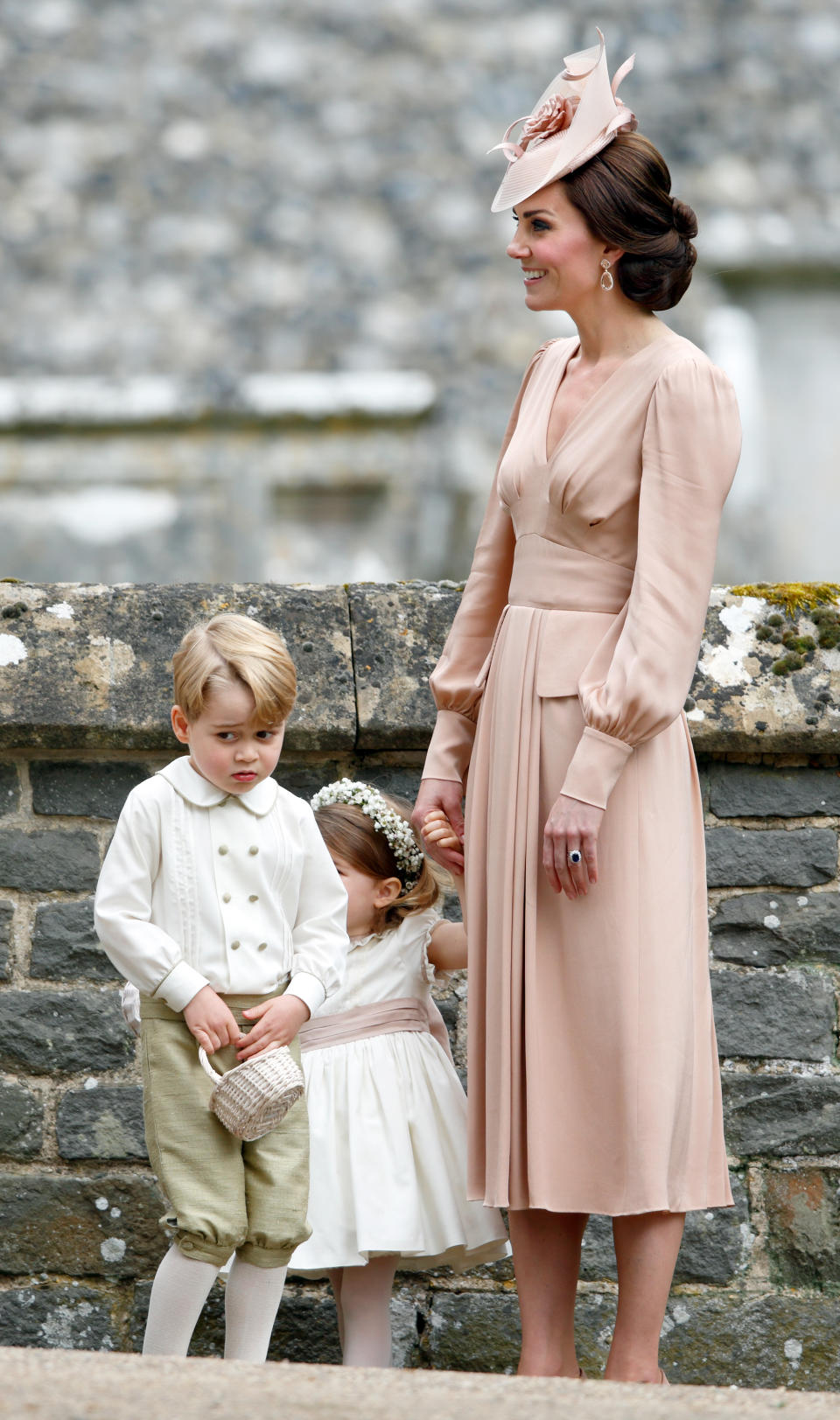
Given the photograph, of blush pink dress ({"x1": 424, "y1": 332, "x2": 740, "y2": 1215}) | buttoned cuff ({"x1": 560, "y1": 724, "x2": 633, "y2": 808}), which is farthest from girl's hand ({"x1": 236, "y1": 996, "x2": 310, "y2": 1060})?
buttoned cuff ({"x1": 560, "y1": 724, "x2": 633, "y2": 808})

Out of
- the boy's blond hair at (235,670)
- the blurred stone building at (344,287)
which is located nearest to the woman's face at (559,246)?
the boy's blond hair at (235,670)

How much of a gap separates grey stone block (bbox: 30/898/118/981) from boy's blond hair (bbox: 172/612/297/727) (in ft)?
2.27

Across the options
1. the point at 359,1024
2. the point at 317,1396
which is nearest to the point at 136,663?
the point at 359,1024

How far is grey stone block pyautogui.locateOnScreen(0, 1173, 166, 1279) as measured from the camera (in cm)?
289

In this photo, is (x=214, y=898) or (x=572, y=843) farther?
(x=214, y=898)

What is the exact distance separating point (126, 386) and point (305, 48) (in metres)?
2.18

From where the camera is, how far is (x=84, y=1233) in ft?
9.49

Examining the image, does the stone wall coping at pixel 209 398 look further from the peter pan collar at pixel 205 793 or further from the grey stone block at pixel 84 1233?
the peter pan collar at pixel 205 793

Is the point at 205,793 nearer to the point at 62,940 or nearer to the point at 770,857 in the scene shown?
the point at 62,940

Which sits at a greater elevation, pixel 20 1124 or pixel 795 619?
pixel 795 619

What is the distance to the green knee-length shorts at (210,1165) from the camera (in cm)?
229

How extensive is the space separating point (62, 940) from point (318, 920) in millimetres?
675

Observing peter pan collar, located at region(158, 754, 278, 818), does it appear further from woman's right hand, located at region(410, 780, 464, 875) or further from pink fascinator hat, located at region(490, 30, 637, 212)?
pink fascinator hat, located at region(490, 30, 637, 212)

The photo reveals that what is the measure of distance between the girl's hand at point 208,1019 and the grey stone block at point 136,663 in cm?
68
